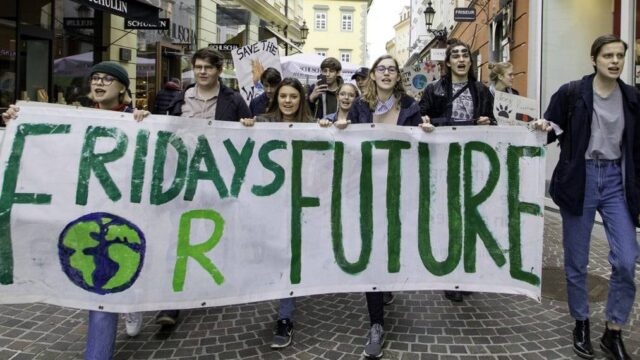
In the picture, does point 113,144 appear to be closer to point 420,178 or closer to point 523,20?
point 420,178

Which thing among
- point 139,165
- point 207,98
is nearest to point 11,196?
point 139,165

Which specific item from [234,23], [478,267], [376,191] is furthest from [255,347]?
[234,23]

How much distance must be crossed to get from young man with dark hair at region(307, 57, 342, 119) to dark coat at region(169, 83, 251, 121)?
6.55ft

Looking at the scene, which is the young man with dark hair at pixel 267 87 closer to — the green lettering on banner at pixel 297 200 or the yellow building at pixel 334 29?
the green lettering on banner at pixel 297 200

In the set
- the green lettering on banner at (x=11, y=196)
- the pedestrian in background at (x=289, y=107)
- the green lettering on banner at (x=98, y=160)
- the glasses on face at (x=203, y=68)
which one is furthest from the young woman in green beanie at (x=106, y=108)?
the pedestrian in background at (x=289, y=107)

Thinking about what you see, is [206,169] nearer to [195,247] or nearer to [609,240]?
[195,247]

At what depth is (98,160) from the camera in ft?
9.97

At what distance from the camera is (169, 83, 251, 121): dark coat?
392 cm

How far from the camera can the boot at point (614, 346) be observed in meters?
3.21

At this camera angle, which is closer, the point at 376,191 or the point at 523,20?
the point at 376,191

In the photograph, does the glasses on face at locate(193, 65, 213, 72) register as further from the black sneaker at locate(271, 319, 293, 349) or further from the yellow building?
the yellow building

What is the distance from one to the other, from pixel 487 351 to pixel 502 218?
84cm

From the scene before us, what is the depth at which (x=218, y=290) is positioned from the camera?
3.17m

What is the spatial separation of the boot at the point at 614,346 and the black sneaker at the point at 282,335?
193cm
